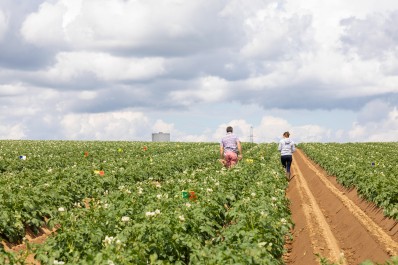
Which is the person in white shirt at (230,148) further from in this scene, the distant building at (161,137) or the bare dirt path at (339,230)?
the distant building at (161,137)

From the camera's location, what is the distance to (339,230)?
14219 millimetres

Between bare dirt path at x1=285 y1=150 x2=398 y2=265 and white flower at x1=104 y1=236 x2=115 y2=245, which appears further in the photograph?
bare dirt path at x1=285 y1=150 x2=398 y2=265

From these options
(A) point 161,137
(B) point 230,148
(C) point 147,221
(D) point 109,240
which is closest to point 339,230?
(B) point 230,148

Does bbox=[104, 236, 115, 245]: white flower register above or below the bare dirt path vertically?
above

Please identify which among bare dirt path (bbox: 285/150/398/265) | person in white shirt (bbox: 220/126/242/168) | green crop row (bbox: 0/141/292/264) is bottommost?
bare dirt path (bbox: 285/150/398/265)

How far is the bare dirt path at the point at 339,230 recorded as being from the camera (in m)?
11.0

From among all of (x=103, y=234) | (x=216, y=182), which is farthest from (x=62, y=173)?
(x=103, y=234)

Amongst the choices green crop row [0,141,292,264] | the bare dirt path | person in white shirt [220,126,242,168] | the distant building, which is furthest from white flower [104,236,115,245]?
the distant building

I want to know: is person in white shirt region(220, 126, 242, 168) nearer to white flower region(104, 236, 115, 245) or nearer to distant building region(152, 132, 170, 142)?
white flower region(104, 236, 115, 245)

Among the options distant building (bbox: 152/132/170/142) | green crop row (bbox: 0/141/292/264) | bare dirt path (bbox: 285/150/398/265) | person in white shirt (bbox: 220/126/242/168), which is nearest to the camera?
green crop row (bbox: 0/141/292/264)

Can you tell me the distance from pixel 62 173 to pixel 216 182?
603 cm

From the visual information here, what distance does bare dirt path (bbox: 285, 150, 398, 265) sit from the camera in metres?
11.0

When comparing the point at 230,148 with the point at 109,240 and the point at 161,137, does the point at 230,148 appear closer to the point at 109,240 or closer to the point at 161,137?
the point at 109,240

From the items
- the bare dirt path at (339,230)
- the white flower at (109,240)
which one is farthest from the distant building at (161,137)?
the white flower at (109,240)
